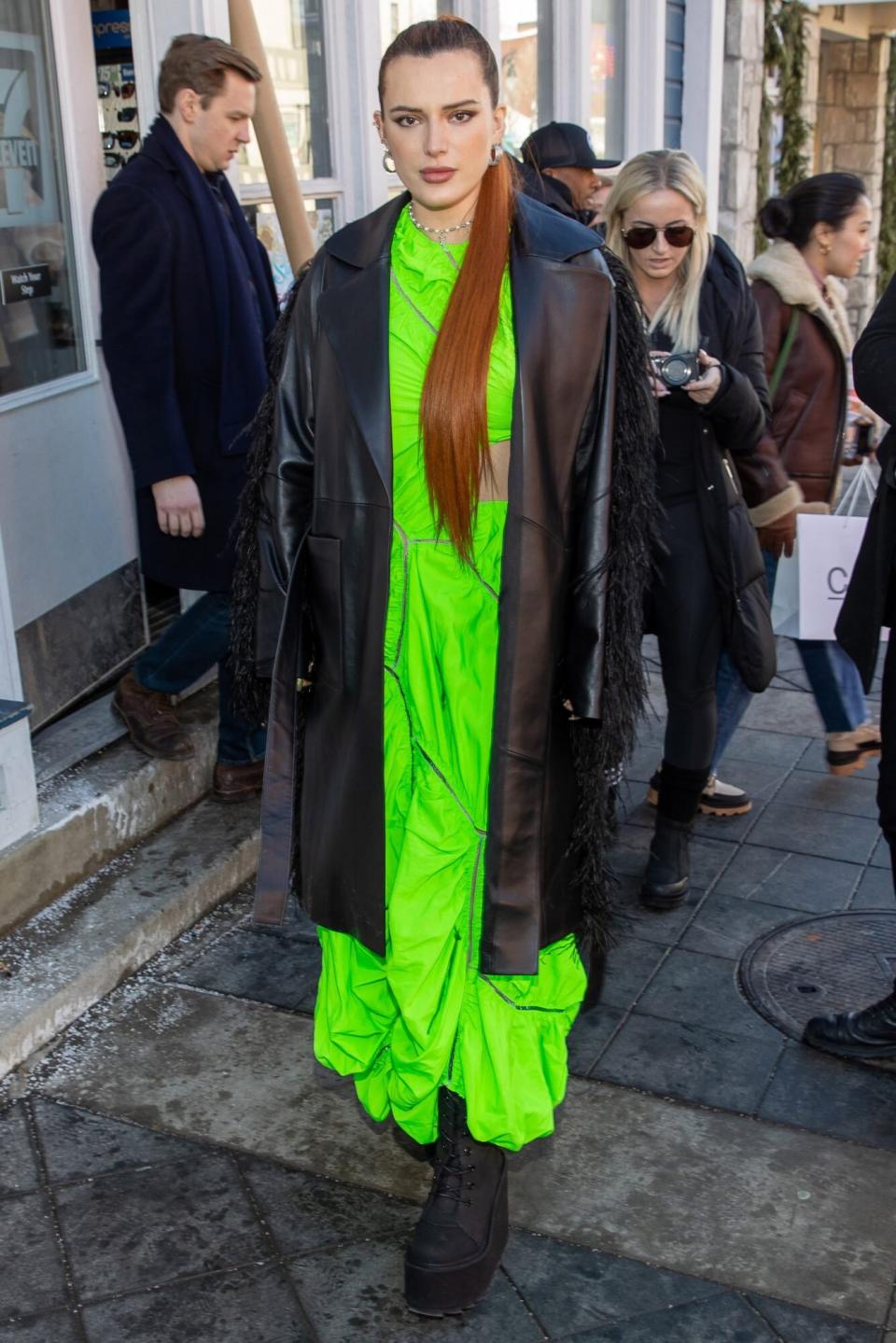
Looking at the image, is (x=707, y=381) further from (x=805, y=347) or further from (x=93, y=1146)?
(x=93, y=1146)

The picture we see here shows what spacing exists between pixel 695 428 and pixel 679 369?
10.9 inches

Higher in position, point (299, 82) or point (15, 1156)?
point (299, 82)

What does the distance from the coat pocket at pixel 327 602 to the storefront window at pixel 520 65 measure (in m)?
5.38

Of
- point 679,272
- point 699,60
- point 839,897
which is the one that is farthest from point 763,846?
point 699,60

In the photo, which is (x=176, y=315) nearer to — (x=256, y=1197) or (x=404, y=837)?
(x=404, y=837)

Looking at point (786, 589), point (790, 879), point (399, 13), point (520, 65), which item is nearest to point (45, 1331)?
point (790, 879)

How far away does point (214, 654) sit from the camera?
4512mm

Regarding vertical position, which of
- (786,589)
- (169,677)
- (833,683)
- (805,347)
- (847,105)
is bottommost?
(833,683)

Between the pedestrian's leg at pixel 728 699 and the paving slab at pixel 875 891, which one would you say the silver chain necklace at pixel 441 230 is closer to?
the pedestrian's leg at pixel 728 699

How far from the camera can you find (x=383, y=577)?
2615 millimetres

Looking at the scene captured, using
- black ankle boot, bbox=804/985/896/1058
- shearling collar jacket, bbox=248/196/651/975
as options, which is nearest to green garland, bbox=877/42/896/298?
black ankle boot, bbox=804/985/896/1058

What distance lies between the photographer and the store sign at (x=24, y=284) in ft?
14.7

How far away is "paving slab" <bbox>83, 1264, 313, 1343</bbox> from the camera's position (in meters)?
2.62

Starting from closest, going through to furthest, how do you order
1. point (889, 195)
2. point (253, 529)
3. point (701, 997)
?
point (253, 529) < point (701, 997) < point (889, 195)
